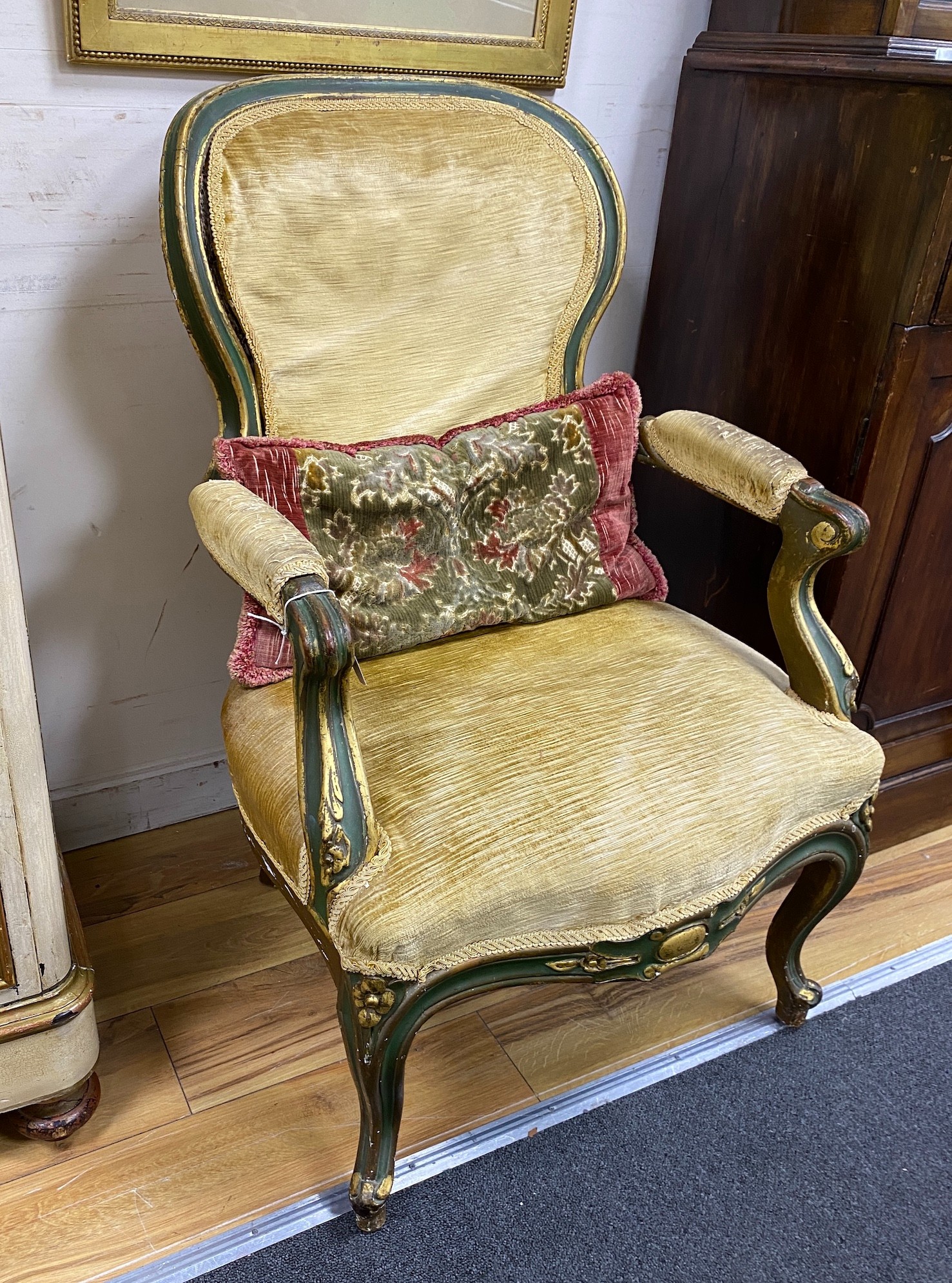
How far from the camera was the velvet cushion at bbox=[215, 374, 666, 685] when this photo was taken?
1248 mm

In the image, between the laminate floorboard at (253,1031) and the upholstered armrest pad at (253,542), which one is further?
the laminate floorboard at (253,1031)

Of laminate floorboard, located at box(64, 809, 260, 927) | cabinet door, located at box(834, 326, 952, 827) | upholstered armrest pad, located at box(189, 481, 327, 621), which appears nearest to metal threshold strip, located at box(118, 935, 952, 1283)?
cabinet door, located at box(834, 326, 952, 827)

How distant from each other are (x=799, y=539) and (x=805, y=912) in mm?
483

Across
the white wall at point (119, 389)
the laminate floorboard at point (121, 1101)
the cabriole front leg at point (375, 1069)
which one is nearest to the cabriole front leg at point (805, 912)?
the cabriole front leg at point (375, 1069)

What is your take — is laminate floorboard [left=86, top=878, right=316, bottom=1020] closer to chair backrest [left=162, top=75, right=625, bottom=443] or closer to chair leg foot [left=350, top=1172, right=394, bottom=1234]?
chair leg foot [left=350, top=1172, right=394, bottom=1234]

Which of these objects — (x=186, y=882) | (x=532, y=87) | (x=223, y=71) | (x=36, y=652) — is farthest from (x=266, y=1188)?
→ (x=532, y=87)

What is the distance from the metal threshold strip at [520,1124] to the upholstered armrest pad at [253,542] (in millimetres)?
686

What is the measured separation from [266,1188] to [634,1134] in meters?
0.44

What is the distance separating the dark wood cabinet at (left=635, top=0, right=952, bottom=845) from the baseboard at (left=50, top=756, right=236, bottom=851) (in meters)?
0.83

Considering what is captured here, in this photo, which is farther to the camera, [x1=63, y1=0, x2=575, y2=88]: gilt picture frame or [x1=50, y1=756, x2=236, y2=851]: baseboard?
[x1=50, y1=756, x2=236, y2=851]: baseboard

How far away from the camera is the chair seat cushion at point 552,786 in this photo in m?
1.03

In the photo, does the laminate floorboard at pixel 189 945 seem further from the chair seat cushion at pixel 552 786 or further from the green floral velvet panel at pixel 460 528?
the green floral velvet panel at pixel 460 528

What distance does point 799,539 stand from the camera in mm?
1255

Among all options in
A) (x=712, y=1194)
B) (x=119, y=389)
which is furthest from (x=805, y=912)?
(x=119, y=389)
